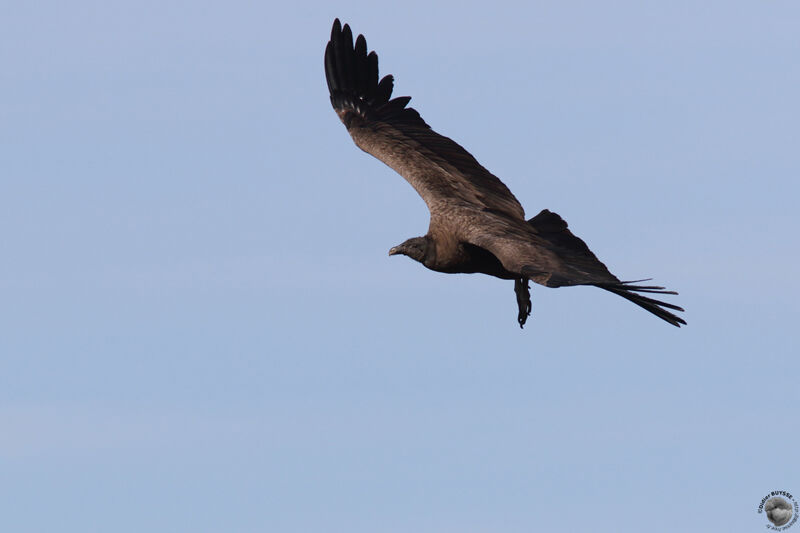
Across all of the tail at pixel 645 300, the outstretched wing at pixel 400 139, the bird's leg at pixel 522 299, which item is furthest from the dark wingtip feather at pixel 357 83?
the tail at pixel 645 300

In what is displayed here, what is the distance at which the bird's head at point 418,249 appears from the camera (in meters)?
16.1

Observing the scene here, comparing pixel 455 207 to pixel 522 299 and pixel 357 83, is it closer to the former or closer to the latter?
pixel 522 299

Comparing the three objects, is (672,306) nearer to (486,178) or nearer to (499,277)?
(499,277)

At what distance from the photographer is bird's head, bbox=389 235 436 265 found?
16.1 metres

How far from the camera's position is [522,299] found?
53.4 ft

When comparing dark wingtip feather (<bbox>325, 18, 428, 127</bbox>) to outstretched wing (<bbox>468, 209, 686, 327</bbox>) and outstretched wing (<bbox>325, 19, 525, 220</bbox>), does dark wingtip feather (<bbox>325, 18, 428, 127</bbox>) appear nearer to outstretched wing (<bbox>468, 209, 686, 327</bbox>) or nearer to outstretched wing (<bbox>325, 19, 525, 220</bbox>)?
outstretched wing (<bbox>325, 19, 525, 220</bbox>)

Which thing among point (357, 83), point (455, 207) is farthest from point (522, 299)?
point (357, 83)

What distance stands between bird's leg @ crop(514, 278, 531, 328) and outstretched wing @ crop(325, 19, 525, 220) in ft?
2.57

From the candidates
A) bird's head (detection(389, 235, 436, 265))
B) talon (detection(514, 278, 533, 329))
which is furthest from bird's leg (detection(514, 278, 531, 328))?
bird's head (detection(389, 235, 436, 265))

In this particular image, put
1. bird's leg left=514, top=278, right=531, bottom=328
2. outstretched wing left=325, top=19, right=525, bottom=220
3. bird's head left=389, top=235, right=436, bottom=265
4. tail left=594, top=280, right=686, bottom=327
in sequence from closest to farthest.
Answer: tail left=594, top=280, right=686, bottom=327 → bird's head left=389, top=235, right=436, bottom=265 → bird's leg left=514, top=278, right=531, bottom=328 → outstretched wing left=325, top=19, right=525, bottom=220

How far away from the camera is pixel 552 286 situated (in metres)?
12.8

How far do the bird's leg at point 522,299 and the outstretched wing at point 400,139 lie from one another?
0.78m

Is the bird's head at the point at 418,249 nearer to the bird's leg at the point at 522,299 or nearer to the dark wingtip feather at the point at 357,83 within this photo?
the bird's leg at the point at 522,299

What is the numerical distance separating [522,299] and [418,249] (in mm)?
1353
